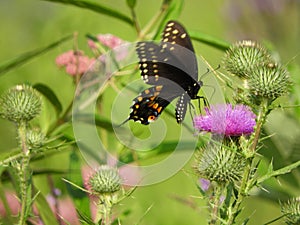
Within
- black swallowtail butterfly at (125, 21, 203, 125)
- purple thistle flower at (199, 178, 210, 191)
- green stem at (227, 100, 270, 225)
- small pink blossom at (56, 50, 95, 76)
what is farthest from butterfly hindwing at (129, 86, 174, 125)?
green stem at (227, 100, 270, 225)

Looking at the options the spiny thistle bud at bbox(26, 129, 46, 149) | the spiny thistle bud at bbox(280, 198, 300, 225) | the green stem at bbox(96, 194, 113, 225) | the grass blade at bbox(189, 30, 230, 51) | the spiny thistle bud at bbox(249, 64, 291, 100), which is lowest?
the spiny thistle bud at bbox(280, 198, 300, 225)

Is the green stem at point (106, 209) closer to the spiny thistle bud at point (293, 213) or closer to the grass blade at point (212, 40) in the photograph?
the spiny thistle bud at point (293, 213)

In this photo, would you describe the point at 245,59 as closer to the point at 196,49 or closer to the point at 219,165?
the point at 219,165

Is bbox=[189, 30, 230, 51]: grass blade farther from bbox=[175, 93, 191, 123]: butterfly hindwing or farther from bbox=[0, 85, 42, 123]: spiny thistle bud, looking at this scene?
bbox=[0, 85, 42, 123]: spiny thistle bud

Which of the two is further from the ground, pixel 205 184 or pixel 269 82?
pixel 269 82

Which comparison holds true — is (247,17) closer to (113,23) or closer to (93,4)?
(113,23)

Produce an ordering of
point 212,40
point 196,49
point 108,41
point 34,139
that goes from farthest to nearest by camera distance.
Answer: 1. point 196,49
2. point 108,41
3. point 212,40
4. point 34,139

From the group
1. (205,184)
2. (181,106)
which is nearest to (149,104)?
(181,106)
